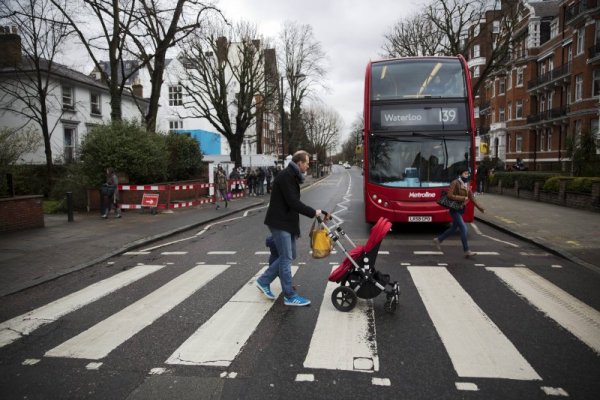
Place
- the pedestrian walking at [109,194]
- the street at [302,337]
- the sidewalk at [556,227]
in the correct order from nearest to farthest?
1. the street at [302,337]
2. the sidewalk at [556,227]
3. the pedestrian walking at [109,194]

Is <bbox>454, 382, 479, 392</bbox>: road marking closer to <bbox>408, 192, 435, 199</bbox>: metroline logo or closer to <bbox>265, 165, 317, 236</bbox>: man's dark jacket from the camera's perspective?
<bbox>265, 165, 317, 236</bbox>: man's dark jacket

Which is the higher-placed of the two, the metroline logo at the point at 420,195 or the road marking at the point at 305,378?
the metroline logo at the point at 420,195

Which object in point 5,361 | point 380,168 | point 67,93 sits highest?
point 67,93

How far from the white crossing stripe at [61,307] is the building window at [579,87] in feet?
123

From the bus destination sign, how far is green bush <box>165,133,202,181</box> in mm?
15278

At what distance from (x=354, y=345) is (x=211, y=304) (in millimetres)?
2173

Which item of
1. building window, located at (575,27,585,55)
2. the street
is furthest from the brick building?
the street

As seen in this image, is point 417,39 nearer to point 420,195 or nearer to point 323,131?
point 420,195

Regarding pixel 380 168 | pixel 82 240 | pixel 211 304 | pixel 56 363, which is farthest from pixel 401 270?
pixel 82 240

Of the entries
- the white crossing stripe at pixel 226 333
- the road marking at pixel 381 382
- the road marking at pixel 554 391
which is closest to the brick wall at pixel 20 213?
the white crossing stripe at pixel 226 333

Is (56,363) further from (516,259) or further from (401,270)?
(516,259)

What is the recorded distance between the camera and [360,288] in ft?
17.6

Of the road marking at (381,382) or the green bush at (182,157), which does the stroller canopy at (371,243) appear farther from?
the green bush at (182,157)

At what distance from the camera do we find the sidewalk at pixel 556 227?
28.9 ft
